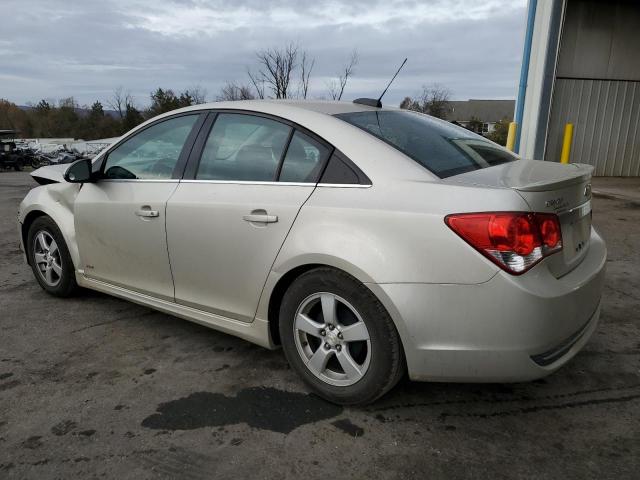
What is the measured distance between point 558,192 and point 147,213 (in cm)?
240

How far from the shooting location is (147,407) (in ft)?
8.75

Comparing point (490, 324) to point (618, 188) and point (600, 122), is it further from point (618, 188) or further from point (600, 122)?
point (600, 122)

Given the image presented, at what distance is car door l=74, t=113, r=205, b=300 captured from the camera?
10.8 ft

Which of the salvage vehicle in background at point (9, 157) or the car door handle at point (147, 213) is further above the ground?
the car door handle at point (147, 213)

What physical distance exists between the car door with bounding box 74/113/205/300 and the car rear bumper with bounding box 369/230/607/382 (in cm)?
165

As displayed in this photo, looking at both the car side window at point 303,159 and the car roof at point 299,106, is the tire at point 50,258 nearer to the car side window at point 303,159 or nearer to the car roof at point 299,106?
the car roof at point 299,106

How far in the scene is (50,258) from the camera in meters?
4.21

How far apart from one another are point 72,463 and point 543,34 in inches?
465

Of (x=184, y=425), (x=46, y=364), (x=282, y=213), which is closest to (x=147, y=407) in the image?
(x=184, y=425)

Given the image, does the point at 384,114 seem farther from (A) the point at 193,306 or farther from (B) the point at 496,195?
(A) the point at 193,306

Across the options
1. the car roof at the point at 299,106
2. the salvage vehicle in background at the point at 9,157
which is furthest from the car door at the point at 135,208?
the salvage vehicle in background at the point at 9,157

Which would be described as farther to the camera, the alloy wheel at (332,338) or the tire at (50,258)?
the tire at (50,258)

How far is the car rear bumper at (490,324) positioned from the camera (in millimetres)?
2121

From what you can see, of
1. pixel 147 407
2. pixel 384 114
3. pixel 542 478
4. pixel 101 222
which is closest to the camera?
pixel 542 478
